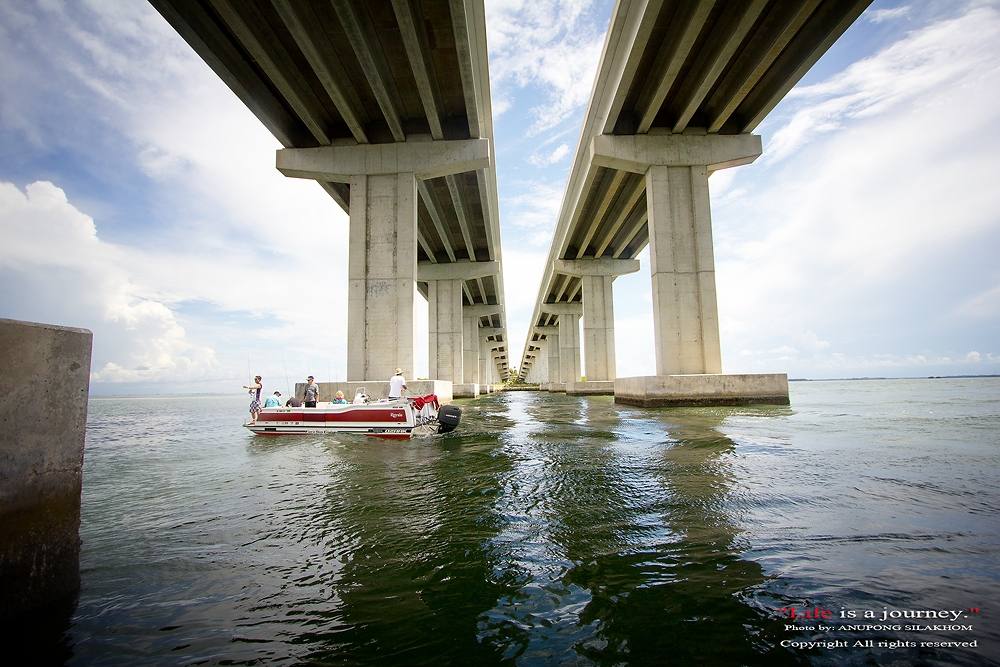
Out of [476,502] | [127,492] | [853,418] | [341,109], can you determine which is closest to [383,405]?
[127,492]

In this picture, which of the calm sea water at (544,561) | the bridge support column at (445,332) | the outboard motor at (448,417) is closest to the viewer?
the calm sea water at (544,561)

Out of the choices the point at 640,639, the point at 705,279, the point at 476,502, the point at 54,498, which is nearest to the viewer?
the point at 640,639

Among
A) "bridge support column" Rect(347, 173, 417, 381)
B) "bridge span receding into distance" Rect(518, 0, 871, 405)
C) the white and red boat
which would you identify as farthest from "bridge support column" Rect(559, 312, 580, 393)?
the white and red boat

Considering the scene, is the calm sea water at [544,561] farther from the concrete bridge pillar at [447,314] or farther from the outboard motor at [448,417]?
the concrete bridge pillar at [447,314]

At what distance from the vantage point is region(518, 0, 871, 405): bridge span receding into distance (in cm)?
1436

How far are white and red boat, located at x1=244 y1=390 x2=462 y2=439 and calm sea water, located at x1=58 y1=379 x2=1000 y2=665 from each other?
408cm

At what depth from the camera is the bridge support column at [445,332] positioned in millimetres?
38125

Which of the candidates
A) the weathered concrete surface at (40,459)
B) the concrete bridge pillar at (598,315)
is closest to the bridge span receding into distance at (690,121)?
the concrete bridge pillar at (598,315)

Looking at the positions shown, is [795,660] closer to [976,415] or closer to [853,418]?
[853,418]

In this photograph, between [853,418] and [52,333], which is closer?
[52,333]

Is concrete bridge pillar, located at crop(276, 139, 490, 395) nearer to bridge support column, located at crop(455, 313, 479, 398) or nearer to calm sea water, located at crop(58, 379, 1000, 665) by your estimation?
calm sea water, located at crop(58, 379, 1000, 665)

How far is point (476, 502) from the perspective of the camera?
4.84 m

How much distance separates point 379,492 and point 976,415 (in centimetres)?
1682

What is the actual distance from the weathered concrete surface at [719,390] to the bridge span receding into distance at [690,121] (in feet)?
0.12
